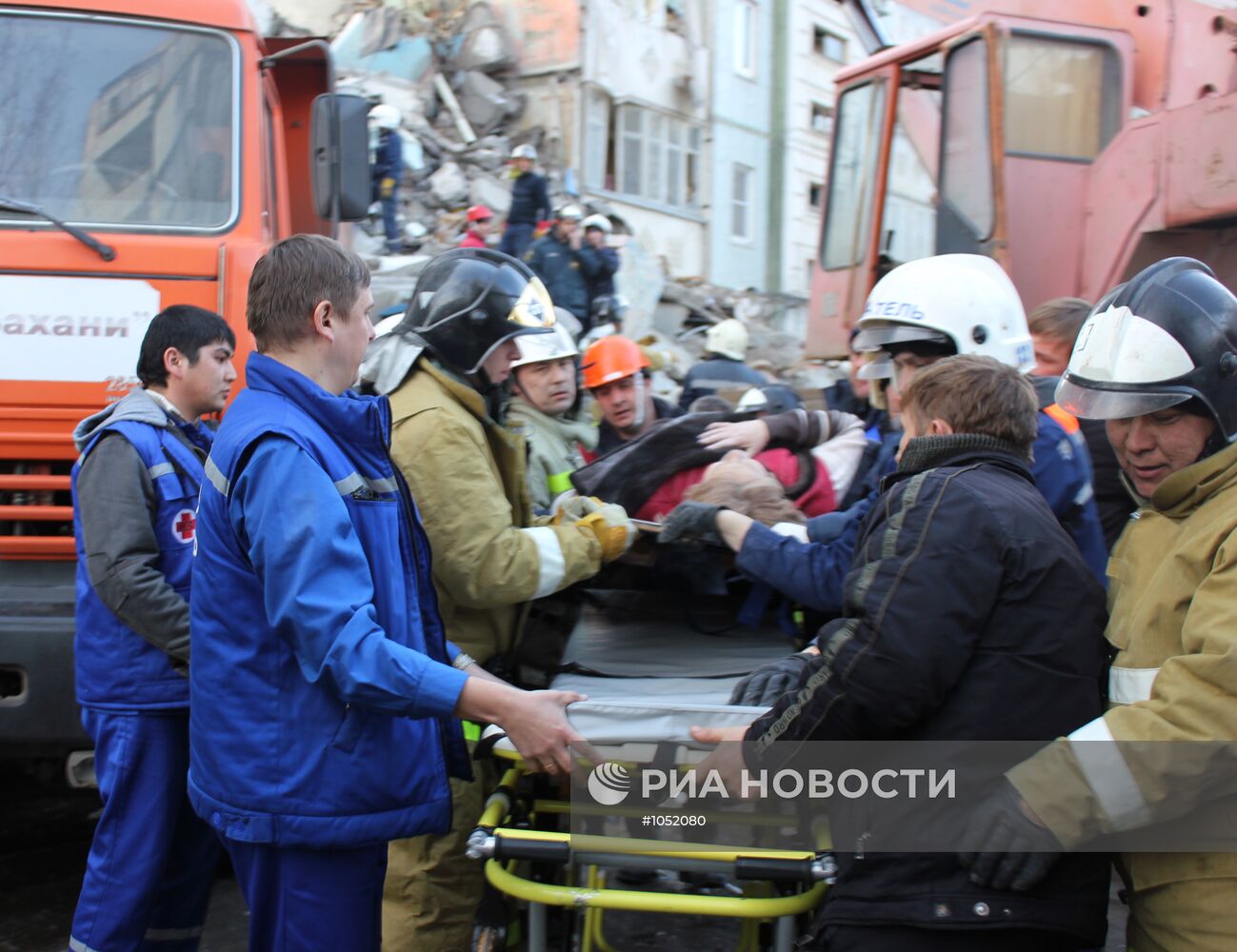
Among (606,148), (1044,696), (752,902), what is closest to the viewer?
(1044,696)

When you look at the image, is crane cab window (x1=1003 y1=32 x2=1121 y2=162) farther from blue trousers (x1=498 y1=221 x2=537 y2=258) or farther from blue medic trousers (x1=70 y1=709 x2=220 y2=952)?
blue trousers (x1=498 y1=221 x2=537 y2=258)

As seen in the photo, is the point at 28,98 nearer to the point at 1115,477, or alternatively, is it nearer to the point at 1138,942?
the point at 1115,477

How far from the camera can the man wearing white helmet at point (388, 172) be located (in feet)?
38.9

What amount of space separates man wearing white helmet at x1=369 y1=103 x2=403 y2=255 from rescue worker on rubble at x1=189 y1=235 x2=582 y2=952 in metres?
10.1

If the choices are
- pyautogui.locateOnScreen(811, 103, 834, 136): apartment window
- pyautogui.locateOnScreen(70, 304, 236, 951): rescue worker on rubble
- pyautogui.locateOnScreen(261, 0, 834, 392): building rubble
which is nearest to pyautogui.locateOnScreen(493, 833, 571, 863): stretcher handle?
pyautogui.locateOnScreen(70, 304, 236, 951): rescue worker on rubble

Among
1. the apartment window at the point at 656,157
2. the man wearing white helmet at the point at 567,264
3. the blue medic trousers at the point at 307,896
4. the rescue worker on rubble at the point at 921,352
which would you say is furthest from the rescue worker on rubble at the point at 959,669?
the apartment window at the point at 656,157

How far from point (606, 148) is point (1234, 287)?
17.6m

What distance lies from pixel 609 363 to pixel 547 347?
73 centimetres

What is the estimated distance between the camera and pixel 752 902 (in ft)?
6.88

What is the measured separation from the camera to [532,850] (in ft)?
7.16

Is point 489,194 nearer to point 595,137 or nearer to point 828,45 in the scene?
point 595,137

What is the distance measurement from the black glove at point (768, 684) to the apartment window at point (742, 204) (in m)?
22.4

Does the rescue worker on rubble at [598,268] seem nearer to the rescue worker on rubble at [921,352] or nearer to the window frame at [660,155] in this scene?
the rescue worker on rubble at [921,352]

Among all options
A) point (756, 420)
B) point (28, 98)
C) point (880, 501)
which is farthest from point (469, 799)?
point (28, 98)
